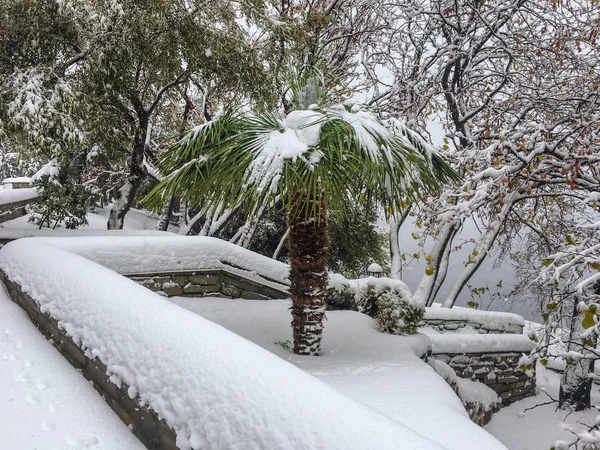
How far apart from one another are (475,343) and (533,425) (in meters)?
1.54

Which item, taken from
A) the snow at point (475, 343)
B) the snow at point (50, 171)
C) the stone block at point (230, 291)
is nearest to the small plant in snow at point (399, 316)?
the snow at point (475, 343)

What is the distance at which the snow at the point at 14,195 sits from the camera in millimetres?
9342

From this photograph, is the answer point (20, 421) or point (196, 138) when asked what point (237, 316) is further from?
point (20, 421)

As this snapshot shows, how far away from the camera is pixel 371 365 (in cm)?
378

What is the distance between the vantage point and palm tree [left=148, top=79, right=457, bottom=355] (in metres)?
3.11

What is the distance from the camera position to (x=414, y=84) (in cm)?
827

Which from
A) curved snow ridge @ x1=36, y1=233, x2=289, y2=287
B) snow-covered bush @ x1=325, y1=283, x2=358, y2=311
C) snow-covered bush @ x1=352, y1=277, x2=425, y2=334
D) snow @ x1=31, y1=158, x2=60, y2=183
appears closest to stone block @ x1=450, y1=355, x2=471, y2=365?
snow-covered bush @ x1=352, y1=277, x2=425, y2=334

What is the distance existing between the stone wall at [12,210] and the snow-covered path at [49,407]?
294 inches

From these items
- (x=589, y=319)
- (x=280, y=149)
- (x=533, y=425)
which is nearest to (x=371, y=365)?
(x=589, y=319)

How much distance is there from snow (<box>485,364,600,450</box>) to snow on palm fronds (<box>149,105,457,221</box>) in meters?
4.04

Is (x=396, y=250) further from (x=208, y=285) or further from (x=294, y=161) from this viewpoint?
(x=294, y=161)

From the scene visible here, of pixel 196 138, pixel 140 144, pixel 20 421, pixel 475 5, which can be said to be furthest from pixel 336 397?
pixel 140 144

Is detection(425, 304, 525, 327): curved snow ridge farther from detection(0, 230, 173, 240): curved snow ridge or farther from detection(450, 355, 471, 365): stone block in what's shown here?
detection(0, 230, 173, 240): curved snow ridge

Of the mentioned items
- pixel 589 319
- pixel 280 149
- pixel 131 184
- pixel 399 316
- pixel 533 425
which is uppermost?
pixel 280 149
